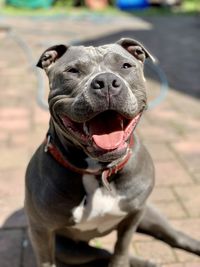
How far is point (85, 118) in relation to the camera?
2.26m

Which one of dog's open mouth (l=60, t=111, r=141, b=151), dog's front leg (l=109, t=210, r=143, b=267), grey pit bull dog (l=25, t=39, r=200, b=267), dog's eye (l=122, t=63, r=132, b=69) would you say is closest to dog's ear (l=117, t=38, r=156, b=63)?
grey pit bull dog (l=25, t=39, r=200, b=267)

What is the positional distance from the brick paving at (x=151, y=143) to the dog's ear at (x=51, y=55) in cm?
132

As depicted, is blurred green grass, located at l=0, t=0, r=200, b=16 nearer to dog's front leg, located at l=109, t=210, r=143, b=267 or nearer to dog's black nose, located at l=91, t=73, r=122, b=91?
dog's front leg, located at l=109, t=210, r=143, b=267

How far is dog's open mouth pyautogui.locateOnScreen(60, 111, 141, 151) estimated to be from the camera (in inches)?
89.7

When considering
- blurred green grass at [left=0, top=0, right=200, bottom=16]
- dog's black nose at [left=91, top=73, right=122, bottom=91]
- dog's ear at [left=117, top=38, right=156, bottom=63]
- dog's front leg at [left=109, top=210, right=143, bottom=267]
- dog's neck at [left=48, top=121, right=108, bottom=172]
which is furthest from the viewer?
blurred green grass at [left=0, top=0, right=200, bottom=16]

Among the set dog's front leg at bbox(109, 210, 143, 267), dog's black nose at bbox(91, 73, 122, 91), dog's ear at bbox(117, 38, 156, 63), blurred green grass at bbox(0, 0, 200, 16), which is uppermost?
dog's black nose at bbox(91, 73, 122, 91)

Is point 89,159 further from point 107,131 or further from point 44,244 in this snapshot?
point 44,244

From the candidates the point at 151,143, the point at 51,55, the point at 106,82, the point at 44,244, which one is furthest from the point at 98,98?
the point at 151,143

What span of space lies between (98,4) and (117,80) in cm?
1296

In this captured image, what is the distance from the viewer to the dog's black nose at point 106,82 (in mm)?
2201

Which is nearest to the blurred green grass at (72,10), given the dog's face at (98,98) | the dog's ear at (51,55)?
the dog's ear at (51,55)

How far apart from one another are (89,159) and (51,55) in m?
0.59

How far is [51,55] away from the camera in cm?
263

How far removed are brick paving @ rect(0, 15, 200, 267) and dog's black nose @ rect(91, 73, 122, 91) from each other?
1392 millimetres
